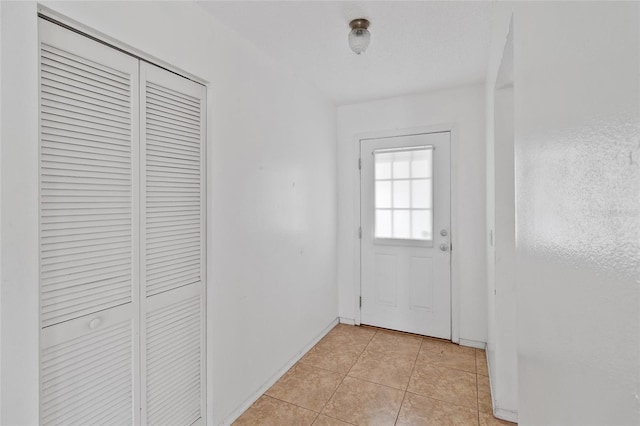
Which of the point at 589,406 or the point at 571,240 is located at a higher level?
the point at 571,240

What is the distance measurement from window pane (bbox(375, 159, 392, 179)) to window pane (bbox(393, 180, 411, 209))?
5.2 inches

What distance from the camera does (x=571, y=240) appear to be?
23.0 inches

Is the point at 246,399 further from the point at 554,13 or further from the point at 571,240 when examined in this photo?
the point at 554,13

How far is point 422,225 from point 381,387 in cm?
156

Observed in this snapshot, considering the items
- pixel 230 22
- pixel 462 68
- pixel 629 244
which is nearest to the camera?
pixel 629 244

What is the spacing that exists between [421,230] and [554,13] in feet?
8.69

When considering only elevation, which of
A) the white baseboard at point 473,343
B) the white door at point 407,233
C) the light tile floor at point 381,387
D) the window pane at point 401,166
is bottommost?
the light tile floor at point 381,387

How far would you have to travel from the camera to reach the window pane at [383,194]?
10.9 feet

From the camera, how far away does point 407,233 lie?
3.26m

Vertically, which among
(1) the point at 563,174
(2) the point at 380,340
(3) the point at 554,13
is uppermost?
(3) the point at 554,13

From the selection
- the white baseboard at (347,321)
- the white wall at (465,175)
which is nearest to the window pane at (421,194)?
the white wall at (465,175)

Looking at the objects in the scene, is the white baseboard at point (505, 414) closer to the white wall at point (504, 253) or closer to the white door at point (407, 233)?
the white wall at point (504, 253)

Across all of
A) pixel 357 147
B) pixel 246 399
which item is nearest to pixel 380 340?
pixel 246 399

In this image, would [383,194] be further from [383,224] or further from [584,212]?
[584,212]
